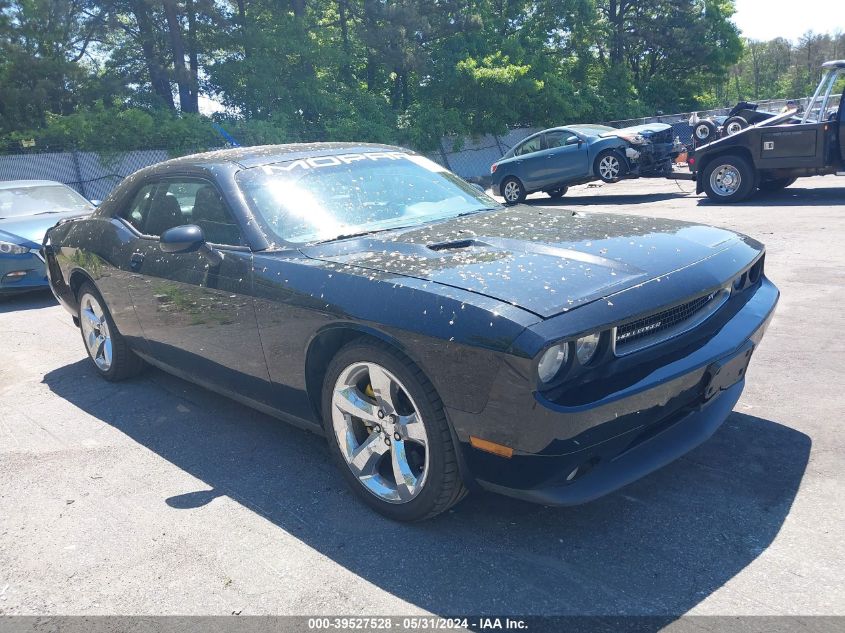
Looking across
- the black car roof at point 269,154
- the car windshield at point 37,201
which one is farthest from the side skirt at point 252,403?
the car windshield at point 37,201

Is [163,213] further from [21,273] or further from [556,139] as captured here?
[556,139]

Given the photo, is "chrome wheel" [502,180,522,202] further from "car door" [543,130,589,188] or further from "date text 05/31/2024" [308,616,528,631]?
"date text 05/31/2024" [308,616,528,631]

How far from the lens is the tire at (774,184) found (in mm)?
12523

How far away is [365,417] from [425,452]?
345mm

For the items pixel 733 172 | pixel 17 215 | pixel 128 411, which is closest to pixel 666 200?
pixel 733 172

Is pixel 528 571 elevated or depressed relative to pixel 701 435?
depressed

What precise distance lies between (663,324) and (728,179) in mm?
10625

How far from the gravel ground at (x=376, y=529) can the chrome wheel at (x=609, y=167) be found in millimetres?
10176

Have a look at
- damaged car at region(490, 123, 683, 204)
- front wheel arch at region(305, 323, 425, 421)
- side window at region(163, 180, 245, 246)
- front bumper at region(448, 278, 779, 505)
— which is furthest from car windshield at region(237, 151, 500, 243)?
damaged car at region(490, 123, 683, 204)

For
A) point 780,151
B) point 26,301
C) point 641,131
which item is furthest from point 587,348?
point 641,131

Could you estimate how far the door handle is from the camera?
14.9 ft

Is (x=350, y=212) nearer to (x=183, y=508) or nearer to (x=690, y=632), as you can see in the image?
(x=183, y=508)

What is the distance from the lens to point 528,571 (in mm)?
2758

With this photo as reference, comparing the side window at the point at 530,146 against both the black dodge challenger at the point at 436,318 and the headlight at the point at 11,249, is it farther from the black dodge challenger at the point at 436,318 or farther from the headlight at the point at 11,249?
the black dodge challenger at the point at 436,318
